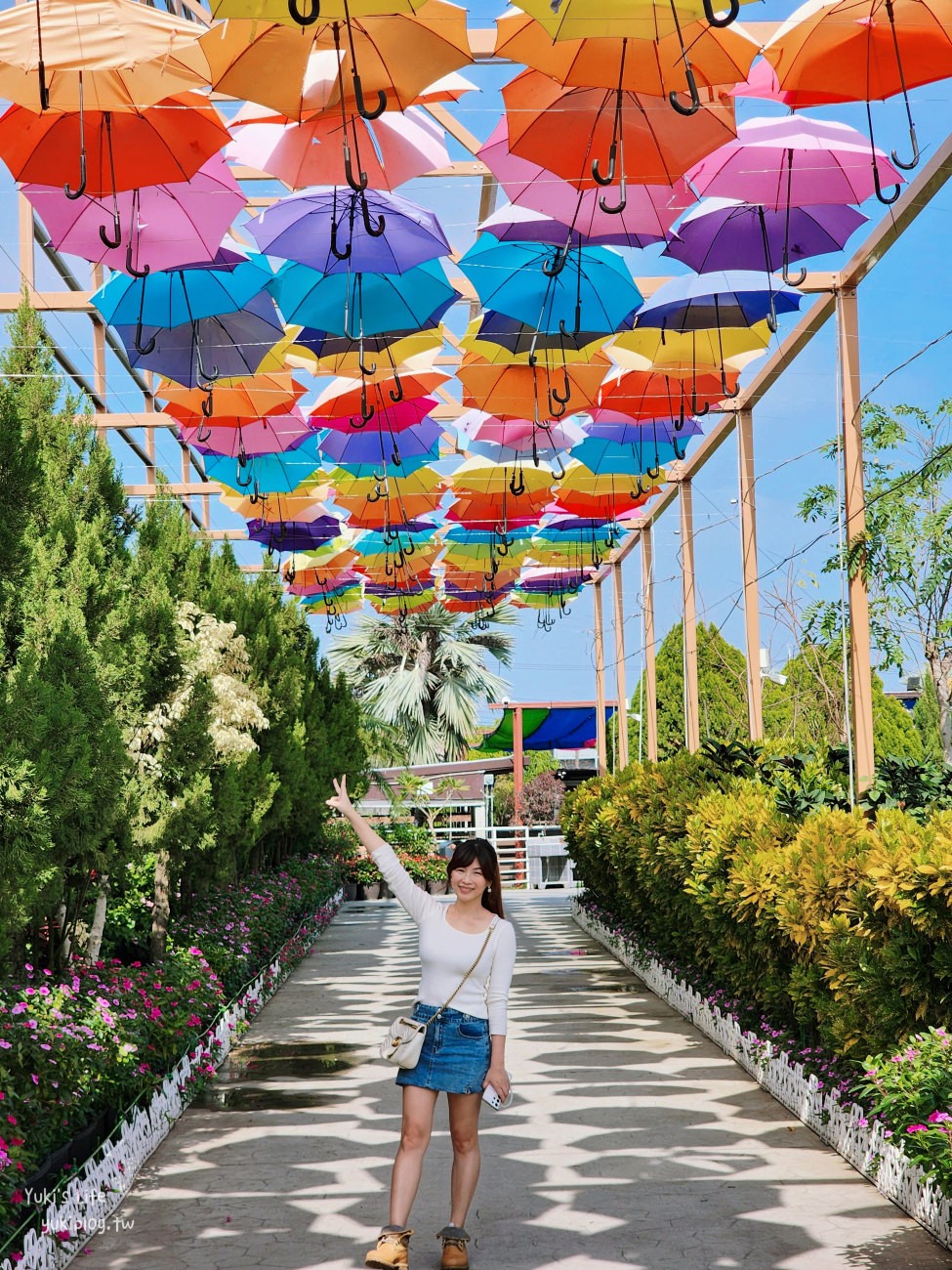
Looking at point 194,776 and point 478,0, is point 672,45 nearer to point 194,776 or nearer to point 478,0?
point 478,0

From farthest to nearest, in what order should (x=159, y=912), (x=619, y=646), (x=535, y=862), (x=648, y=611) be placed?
(x=535, y=862) < (x=619, y=646) < (x=648, y=611) < (x=159, y=912)

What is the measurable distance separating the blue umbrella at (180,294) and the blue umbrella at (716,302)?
2540 mm

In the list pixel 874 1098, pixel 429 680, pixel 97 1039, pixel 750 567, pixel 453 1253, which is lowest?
pixel 453 1253

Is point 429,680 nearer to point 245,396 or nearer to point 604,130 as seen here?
point 245,396

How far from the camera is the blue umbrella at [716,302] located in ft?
27.7

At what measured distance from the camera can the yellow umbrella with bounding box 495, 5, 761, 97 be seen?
5277 mm

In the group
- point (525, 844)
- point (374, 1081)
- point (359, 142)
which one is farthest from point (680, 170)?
point (525, 844)

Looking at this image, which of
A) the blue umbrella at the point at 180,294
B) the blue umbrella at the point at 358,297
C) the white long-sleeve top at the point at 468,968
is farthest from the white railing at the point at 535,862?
the white long-sleeve top at the point at 468,968

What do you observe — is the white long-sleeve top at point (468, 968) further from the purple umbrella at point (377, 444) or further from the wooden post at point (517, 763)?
the wooden post at point (517, 763)

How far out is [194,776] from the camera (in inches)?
336

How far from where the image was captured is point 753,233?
7664 millimetres

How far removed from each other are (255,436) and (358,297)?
2.80 m

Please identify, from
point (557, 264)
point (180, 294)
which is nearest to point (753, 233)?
point (557, 264)

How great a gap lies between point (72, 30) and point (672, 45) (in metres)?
2.33
